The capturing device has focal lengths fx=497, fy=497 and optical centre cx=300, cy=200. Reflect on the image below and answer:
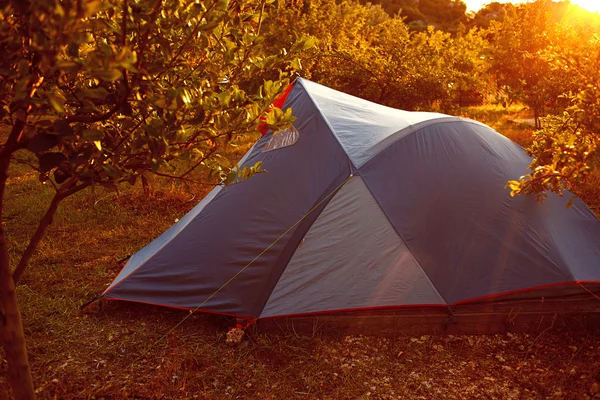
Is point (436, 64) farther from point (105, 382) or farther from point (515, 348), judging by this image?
point (105, 382)

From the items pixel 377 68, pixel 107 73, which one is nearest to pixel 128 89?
pixel 107 73

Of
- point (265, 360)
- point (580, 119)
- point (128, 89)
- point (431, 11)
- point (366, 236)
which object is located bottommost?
point (265, 360)

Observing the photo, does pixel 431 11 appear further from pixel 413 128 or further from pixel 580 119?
pixel 580 119

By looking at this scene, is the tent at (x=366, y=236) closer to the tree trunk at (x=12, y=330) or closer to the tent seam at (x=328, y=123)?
the tent seam at (x=328, y=123)

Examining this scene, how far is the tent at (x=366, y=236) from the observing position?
4.64 metres

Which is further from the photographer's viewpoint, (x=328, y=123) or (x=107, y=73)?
(x=328, y=123)

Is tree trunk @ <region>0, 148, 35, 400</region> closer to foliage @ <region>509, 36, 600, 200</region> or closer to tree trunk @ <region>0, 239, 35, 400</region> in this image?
tree trunk @ <region>0, 239, 35, 400</region>

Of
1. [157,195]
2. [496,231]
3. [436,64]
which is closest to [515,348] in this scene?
[496,231]

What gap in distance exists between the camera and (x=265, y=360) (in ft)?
14.2

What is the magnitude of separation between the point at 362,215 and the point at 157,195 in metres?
5.16

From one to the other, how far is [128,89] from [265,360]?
2.84 meters

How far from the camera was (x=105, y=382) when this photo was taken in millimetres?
4086

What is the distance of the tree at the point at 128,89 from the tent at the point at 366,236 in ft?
6.39

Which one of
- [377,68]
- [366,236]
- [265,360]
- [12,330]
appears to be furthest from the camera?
[377,68]
